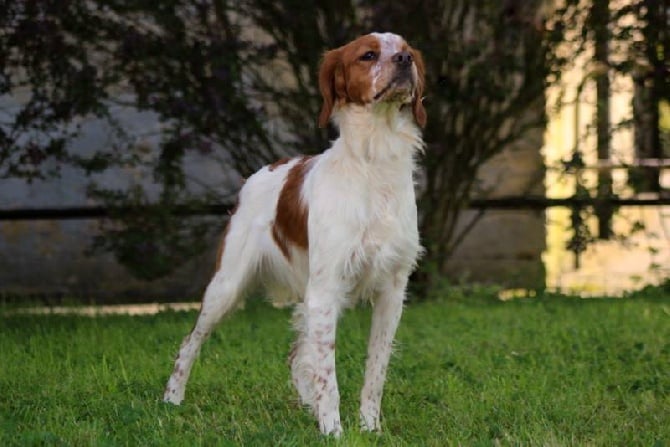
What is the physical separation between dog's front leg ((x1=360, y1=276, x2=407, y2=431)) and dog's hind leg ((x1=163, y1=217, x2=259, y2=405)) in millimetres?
649

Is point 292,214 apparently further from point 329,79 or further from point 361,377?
point 361,377

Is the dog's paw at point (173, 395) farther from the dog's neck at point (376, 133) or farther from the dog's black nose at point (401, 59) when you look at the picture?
the dog's black nose at point (401, 59)

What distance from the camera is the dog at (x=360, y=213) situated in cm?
441

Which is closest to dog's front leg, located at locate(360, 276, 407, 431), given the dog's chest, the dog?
the dog

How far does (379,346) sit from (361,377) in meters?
0.98

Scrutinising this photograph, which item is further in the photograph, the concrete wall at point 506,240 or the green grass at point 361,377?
the concrete wall at point 506,240

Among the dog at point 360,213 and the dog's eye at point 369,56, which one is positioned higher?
the dog's eye at point 369,56

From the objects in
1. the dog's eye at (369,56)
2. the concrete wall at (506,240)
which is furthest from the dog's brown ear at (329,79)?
the concrete wall at (506,240)

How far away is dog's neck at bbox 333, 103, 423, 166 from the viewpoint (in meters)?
4.50

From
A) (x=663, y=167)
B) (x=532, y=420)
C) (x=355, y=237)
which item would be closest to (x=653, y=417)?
(x=532, y=420)

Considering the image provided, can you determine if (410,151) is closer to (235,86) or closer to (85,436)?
(85,436)

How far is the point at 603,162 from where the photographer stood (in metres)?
9.10

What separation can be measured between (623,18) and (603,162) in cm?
116

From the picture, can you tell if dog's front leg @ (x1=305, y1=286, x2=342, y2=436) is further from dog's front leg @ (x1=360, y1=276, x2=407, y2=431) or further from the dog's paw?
the dog's paw
